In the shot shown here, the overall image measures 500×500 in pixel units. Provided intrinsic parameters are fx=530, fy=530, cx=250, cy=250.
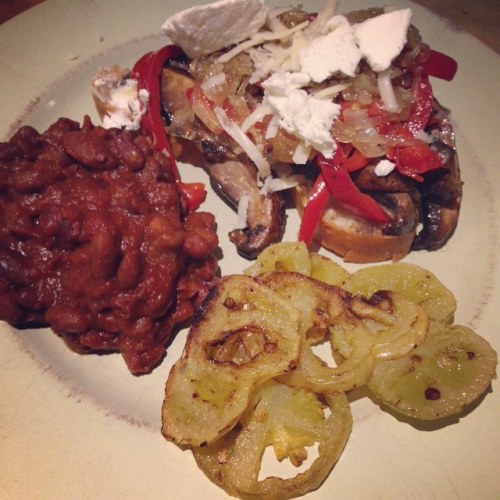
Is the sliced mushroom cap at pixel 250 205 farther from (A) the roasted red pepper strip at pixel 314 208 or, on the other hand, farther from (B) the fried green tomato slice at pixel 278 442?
(B) the fried green tomato slice at pixel 278 442

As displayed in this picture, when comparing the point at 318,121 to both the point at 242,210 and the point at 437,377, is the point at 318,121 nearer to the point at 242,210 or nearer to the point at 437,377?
the point at 242,210

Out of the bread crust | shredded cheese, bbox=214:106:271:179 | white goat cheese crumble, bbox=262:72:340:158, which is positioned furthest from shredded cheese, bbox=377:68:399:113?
shredded cheese, bbox=214:106:271:179

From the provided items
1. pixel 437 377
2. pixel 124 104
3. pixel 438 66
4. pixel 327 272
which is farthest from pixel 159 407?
pixel 438 66

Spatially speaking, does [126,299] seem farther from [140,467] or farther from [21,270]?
[140,467]

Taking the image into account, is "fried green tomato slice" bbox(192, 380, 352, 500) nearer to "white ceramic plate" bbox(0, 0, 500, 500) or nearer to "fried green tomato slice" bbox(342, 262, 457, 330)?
"white ceramic plate" bbox(0, 0, 500, 500)

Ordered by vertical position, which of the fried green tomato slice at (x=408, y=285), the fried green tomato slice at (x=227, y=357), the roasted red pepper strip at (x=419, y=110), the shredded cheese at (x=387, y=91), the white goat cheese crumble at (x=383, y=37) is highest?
the white goat cheese crumble at (x=383, y=37)

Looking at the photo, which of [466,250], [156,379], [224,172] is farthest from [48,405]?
[466,250]

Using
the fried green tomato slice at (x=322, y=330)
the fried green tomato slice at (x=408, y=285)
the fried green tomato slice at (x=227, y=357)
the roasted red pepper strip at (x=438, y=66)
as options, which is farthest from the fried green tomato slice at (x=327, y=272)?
the roasted red pepper strip at (x=438, y=66)
